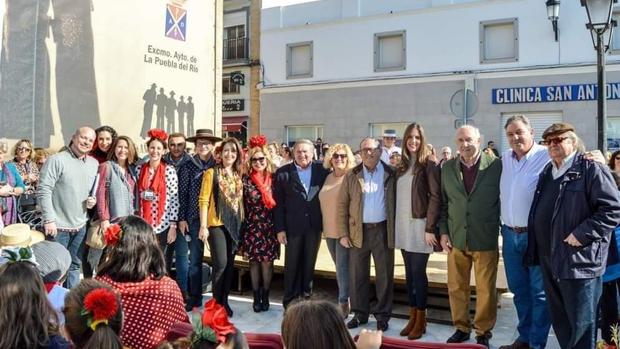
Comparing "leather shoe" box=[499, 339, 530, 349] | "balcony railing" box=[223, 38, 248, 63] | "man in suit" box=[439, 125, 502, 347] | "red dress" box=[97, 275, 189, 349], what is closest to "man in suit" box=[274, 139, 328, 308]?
"man in suit" box=[439, 125, 502, 347]

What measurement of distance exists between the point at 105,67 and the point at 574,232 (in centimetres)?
475

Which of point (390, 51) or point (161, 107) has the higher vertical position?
point (390, 51)

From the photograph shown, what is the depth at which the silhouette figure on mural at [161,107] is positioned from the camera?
626 centimetres

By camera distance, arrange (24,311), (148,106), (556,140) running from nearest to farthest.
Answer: (24,311) → (556,140) → (148,106)

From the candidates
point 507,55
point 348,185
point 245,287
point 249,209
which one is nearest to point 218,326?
point 348,185

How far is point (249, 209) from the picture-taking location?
524 centimetres

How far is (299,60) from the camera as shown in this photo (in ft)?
65.0

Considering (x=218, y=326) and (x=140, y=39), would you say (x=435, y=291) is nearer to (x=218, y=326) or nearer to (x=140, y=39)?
(x=218, y=326)

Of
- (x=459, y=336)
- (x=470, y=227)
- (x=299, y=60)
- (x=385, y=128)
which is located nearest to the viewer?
(x=470, y=227)

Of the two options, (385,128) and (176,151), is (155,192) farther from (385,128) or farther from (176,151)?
(385,128)

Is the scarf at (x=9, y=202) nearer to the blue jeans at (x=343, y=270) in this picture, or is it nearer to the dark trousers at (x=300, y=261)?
the dark trousers at (x=300, y=261)

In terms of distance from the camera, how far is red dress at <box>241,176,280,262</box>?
5.21 meters

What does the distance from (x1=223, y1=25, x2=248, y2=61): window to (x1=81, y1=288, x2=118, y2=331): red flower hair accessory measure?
19.8 metres

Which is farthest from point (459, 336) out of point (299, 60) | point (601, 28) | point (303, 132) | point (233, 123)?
point (233, 123)
